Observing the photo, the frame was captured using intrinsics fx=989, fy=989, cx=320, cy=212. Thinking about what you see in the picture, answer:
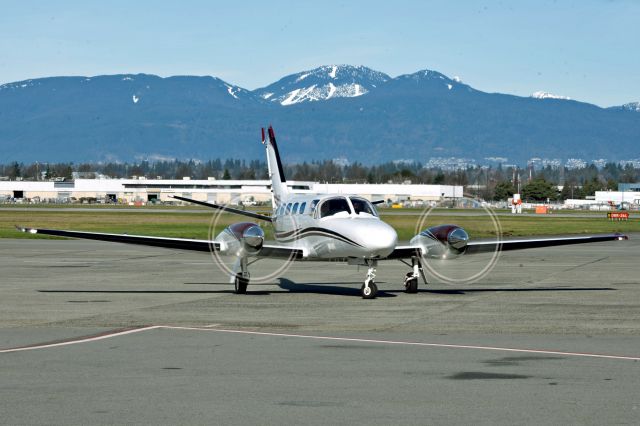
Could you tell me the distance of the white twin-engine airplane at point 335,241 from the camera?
1016 inches

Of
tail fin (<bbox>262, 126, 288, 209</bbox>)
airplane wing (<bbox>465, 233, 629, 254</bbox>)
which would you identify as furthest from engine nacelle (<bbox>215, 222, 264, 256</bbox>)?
tail fin (<bbox>262, 126, 288, 209</bbox>)

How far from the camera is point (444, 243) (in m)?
27.8

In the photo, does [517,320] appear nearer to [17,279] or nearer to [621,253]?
[17,279]

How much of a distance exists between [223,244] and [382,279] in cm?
871

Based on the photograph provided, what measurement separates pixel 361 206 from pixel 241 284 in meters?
4.32

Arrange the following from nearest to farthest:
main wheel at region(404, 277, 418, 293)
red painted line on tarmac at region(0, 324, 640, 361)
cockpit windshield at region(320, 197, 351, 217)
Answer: red painted line on tarmac at region(0, 324, 640, 361), cockpit windshield at region(320, 197, 351, 217), main wheel at region(404, 277, 418, 293)

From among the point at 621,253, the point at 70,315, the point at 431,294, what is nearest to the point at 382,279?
the point at 431,294

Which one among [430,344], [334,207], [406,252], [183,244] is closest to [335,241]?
[334,207]

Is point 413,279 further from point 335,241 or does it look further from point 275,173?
point 275,173

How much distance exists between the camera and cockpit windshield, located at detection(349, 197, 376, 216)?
27156 mm

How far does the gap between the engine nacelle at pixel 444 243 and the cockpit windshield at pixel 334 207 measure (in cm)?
Result: 258

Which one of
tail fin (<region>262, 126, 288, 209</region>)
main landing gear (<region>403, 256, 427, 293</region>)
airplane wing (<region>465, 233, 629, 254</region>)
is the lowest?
main landing gear (<region>403, 256, 427, 293</region>)

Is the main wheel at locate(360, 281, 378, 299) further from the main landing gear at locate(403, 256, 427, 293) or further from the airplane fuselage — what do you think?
the main landing gear at locate(403, 256, 427, 293)

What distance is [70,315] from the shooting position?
22328mm
